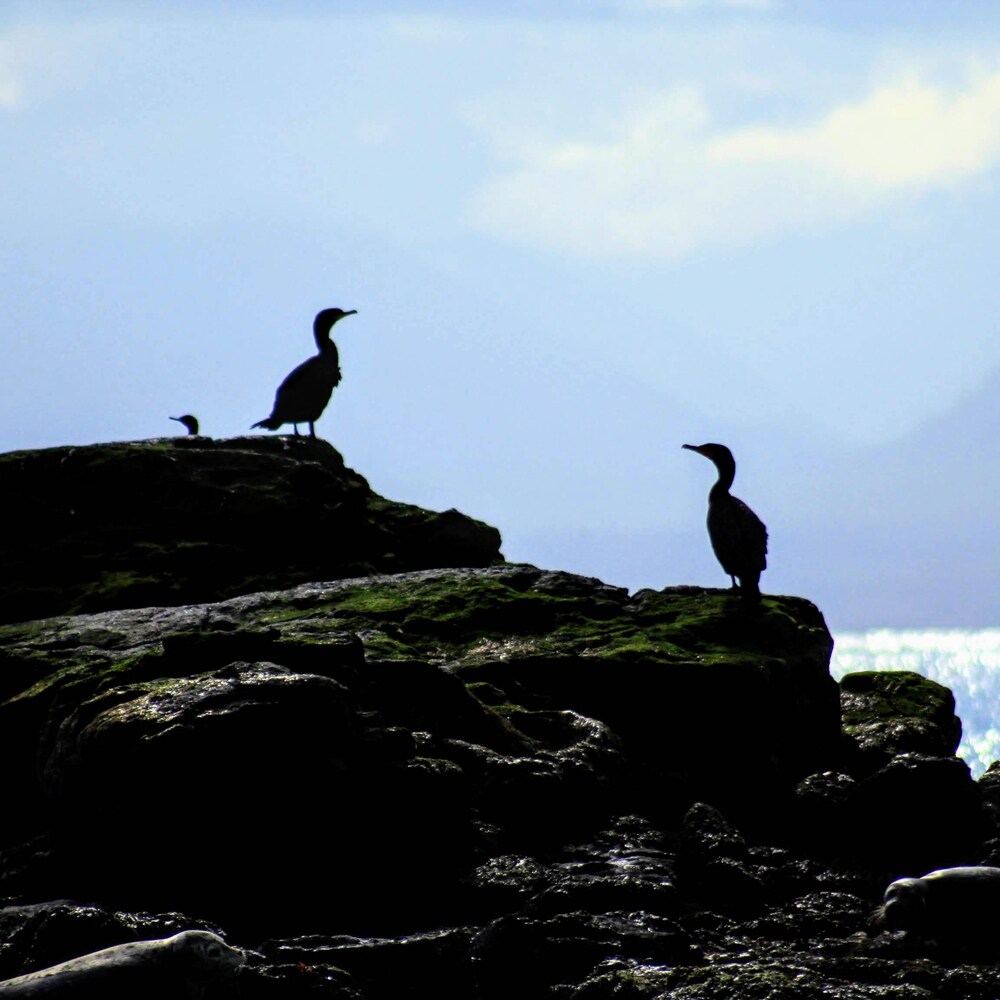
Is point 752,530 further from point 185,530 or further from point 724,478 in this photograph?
point 185,530

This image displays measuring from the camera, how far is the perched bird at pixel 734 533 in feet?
59.8

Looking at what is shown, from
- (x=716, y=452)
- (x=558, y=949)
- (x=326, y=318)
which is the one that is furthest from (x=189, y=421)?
(x=558, y=949)

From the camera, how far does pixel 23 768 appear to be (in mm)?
14203

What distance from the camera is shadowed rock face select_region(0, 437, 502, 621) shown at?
65.7 feet

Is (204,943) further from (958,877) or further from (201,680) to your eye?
(958,877)

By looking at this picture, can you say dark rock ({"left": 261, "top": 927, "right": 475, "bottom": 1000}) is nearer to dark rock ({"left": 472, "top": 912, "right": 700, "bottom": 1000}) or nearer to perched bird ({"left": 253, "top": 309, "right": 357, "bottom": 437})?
dark rock ({"left": 472, "top": 912, "right": 700, "bottom": 1000})

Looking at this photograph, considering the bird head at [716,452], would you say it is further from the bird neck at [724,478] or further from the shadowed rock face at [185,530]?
the shadowed rock face at [185,530]

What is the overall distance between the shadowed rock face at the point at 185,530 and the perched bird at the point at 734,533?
380 centimetres

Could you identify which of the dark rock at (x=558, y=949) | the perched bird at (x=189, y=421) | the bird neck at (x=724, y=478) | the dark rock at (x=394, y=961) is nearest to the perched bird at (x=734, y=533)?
the bird neck at (x=724, y=478)

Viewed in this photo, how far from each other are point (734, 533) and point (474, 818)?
7214 millimetres

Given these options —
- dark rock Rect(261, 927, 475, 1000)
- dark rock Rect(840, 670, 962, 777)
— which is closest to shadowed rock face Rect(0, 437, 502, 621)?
dark rock Rect(840, 670, 962, 777)

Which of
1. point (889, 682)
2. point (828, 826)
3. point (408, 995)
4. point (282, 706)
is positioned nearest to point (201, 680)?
point (282, 706)

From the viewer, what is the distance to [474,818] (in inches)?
492

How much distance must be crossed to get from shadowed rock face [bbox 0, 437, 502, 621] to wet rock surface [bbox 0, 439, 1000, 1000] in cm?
361
